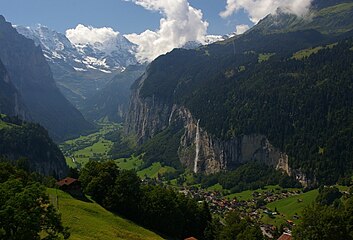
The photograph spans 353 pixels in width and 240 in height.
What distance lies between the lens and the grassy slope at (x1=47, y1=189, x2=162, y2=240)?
67125 millimetres

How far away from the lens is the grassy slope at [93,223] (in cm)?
6712

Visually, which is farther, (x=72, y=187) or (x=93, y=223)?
(x=72, y=187)

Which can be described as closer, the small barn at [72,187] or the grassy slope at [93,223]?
the grassy slope at [93,223]

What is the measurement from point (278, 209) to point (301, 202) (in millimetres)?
11908

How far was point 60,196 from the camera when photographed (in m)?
87.2

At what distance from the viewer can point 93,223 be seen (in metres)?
73.0

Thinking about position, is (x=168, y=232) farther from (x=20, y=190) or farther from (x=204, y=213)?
(x=20, y=190)

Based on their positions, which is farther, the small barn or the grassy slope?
the small barn

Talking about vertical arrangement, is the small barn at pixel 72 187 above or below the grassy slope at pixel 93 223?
above

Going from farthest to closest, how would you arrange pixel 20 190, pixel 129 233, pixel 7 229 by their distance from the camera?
pixel 129 233
pixel 20 190
pixel 7 229

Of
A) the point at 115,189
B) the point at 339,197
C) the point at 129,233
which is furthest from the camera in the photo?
the point at 339,197

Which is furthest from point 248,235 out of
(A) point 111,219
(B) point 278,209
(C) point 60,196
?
(B) point 278,209

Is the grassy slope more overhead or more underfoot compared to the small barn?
more underfoot

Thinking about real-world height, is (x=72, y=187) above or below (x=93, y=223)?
above
